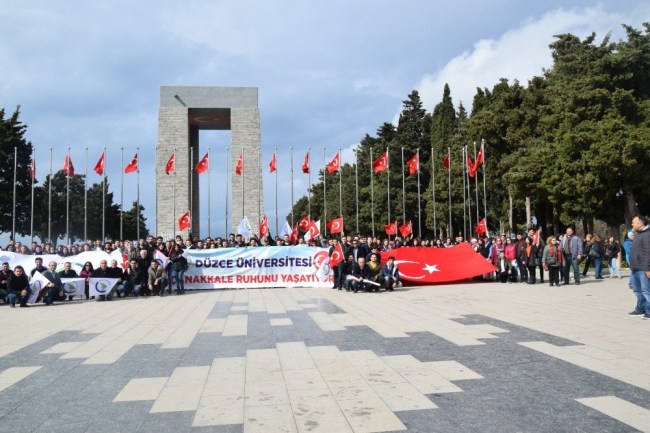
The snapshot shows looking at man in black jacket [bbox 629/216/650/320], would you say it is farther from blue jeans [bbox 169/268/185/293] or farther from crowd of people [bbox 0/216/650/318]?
blue jeans [bbox 169/268/185/293]

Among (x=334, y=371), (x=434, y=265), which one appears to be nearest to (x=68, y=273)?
(x=434, y=265)

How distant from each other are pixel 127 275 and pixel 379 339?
1138 centimetres

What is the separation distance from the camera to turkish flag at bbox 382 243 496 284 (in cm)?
1862

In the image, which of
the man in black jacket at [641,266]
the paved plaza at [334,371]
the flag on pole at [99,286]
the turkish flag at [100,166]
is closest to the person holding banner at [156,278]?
the flag on pole at [99,286]

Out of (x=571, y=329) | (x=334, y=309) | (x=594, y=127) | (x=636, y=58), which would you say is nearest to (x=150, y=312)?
(x=334, y=309)

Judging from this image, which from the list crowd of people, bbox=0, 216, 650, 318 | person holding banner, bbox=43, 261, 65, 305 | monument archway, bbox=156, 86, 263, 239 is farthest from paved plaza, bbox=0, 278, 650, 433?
monument archway, bbox=156, 86, 263, 239

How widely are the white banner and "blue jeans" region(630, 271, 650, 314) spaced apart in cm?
1417

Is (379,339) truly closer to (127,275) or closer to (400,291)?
(400,291)

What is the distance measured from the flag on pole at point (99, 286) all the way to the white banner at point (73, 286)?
207 millimetres

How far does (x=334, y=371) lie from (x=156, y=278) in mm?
12379

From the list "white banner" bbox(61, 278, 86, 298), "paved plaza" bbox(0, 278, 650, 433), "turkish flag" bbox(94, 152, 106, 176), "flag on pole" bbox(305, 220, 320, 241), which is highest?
"turkish flag" bbox(94, 152, 106, 176)

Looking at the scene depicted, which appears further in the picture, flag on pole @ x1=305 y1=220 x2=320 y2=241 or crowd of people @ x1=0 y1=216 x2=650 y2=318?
flag on pole @ x1=305 y1=220 x2=320 y2=241

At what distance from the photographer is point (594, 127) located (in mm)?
31906

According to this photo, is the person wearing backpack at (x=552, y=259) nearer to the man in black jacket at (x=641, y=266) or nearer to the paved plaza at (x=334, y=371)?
the paved plaza at (x=334, y=371)
